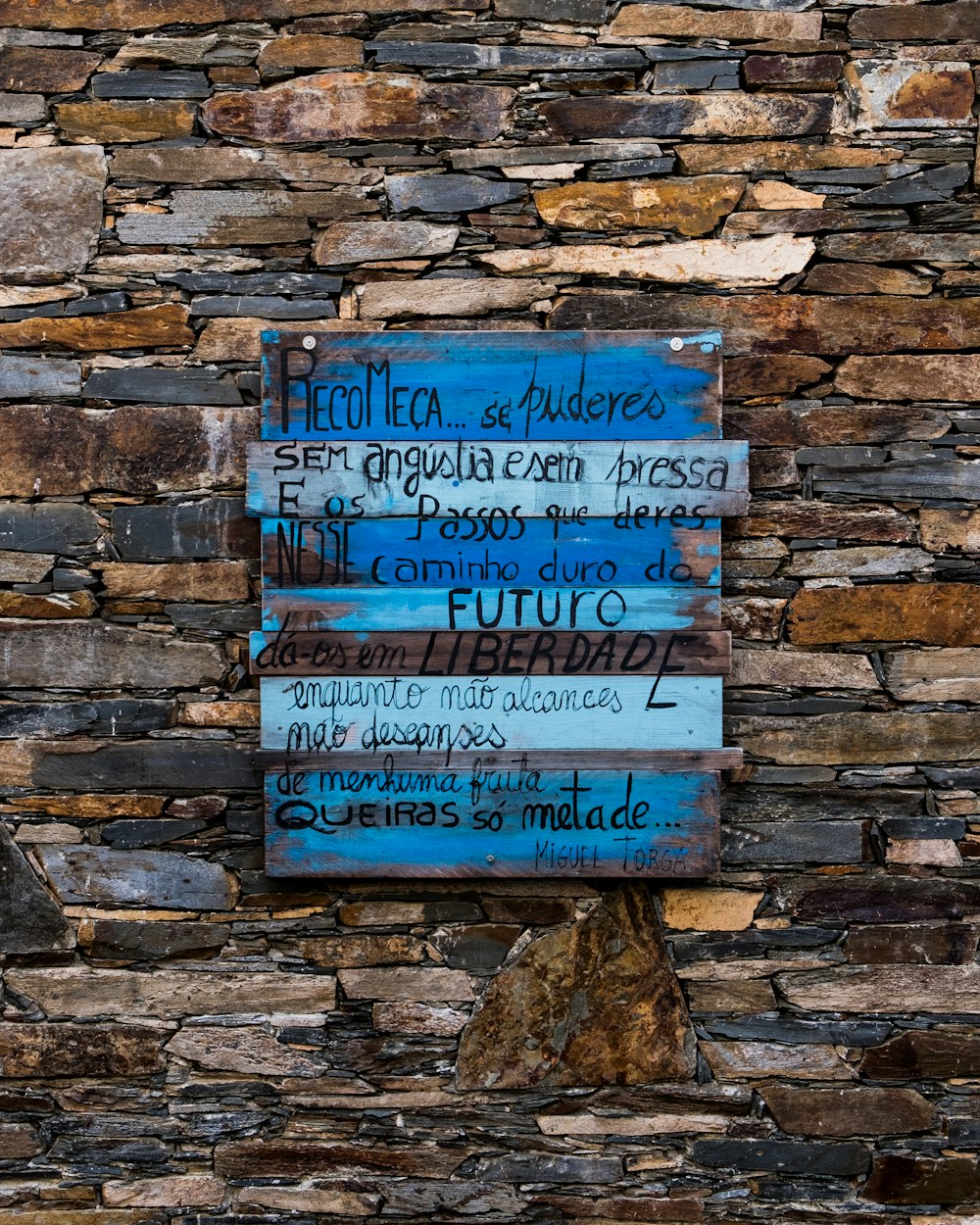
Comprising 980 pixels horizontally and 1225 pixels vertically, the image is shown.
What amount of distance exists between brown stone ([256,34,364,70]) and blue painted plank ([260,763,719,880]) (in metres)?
1.79

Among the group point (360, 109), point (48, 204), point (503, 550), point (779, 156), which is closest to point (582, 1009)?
point (503, 550)

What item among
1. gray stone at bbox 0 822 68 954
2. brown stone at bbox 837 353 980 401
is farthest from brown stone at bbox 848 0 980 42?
gray stone at bbox 0 822 68 954

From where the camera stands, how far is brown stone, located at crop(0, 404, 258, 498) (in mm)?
2816

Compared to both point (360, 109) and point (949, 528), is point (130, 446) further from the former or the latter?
point (949, 528)

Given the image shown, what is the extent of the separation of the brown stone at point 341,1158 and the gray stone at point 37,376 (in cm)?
199

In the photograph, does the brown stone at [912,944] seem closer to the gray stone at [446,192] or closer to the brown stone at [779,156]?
the brown stone at [779,156]

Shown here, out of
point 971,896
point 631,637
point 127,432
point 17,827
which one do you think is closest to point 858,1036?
point 971,896

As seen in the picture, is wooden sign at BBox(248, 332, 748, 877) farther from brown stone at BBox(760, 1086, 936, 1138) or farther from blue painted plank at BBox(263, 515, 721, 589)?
brown stone at BBox(760, 1086, 936, 1138)

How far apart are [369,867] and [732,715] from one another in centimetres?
101

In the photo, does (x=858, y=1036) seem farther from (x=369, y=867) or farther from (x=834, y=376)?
(x=834, y=376)

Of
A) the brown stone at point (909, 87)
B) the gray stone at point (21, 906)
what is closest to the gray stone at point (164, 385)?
the gray stone at point (21, 906)

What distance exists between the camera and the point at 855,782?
284cm

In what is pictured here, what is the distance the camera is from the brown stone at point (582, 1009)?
2.81m

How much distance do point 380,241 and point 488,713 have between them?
4.07ft
